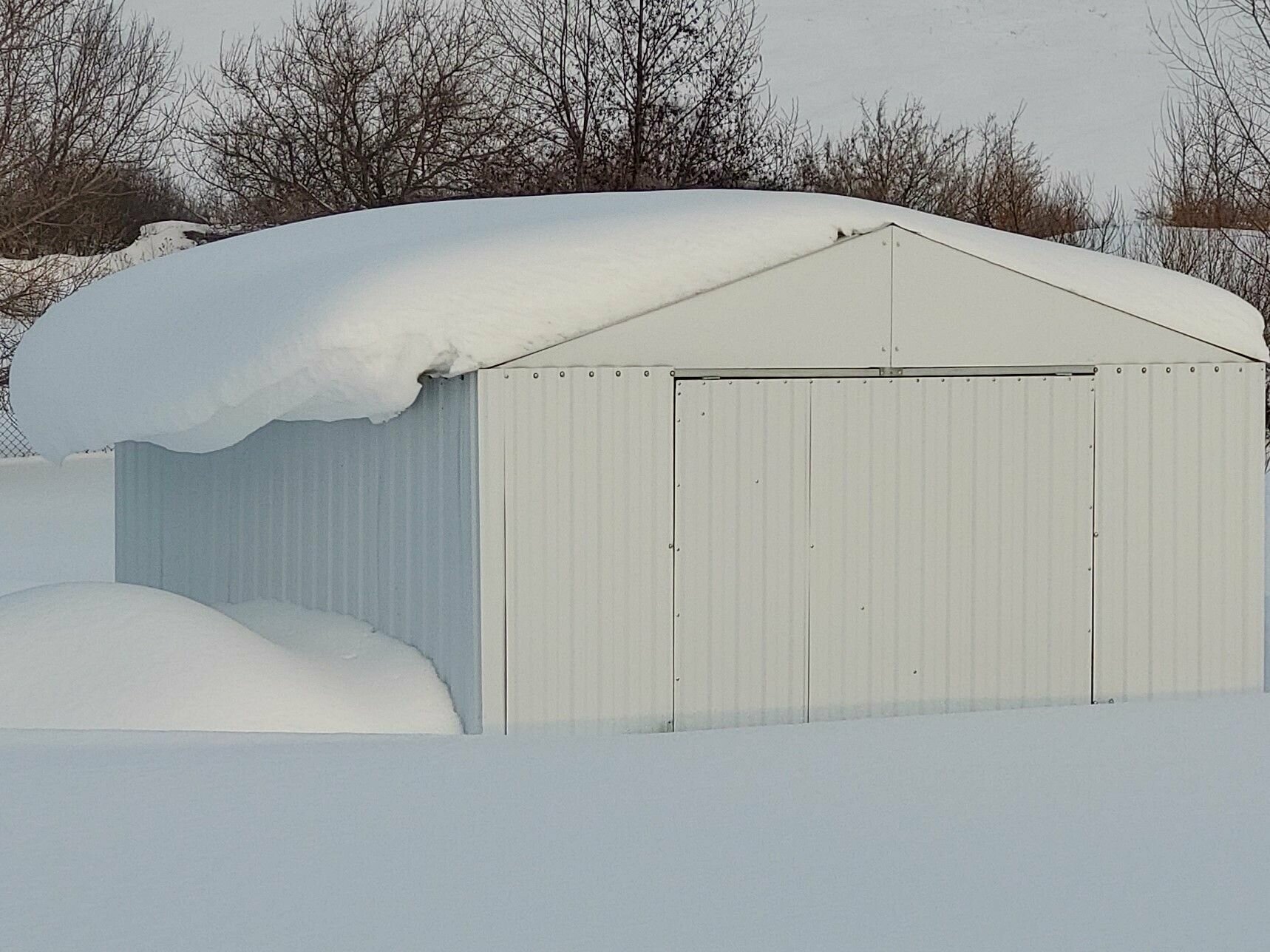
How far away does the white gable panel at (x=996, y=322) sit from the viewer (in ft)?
24.7

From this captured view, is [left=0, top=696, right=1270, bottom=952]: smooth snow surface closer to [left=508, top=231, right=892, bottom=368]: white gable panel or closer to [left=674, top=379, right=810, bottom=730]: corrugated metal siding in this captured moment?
[left=674, top=379, right=810, bottom=730]: corrugated metal siding

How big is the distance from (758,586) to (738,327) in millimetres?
1072

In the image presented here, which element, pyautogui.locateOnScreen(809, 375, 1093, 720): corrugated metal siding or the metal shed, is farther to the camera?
pyautogui.locateOnScreen(809, 375, 1093, 720): corrugated metal siding

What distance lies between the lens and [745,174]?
24.5 m

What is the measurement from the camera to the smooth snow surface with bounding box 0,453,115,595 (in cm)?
1362

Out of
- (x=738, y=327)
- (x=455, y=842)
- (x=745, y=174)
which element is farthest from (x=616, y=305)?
(x=745, y=174)

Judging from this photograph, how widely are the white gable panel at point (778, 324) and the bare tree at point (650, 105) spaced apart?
1637 centimetres

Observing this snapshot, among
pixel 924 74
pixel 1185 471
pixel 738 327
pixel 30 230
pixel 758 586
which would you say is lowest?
pixel 758 586

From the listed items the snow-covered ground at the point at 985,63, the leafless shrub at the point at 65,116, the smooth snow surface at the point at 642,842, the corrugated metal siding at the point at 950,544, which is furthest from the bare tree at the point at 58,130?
the snow-covered ground at the point at 985,63

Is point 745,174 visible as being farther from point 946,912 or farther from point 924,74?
point 924,74

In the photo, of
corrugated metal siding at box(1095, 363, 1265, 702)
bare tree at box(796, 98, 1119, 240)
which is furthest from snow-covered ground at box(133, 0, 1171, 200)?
corrugated metal siding at box(1095, 363, 1265, 702)

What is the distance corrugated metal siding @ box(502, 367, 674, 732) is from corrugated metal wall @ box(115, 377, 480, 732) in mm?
200

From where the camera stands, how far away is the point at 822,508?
750 cm

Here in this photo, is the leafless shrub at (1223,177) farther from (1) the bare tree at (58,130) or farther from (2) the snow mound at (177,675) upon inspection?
(1) the bare tree at (58,130)
